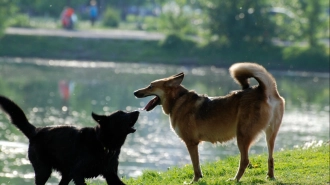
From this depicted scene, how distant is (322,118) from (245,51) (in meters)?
20.8

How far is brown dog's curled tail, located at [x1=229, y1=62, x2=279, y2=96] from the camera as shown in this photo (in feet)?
35.8

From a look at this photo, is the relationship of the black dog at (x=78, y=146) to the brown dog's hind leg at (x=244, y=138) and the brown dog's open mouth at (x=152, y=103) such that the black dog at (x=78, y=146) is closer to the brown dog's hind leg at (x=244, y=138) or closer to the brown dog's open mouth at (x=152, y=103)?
the brown dog's open mouth at (x=152, y=103)

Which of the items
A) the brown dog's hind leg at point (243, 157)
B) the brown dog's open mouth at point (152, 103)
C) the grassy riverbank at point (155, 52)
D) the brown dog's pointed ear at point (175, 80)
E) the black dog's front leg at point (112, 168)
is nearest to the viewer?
the black dog's front leg at point (112, 168)

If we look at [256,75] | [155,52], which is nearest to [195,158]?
[256,75]

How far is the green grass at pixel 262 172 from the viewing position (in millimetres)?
11242

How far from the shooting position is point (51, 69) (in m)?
45.3

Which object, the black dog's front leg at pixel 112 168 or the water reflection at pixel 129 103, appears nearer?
the black dog's front leg at pixel 112 168

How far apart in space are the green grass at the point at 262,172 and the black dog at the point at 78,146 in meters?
1.80

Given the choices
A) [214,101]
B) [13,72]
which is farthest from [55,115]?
[214,101]

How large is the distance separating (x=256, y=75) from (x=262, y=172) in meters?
1.71

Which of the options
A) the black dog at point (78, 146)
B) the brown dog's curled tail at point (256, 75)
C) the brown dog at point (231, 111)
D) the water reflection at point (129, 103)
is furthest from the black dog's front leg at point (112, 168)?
the water reflection at point (129, 103)

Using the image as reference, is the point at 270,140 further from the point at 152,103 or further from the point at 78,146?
the point at 78,146

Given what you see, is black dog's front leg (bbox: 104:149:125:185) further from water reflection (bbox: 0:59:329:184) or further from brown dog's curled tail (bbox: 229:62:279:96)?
water reflection (bbox: 0:59:329:184)

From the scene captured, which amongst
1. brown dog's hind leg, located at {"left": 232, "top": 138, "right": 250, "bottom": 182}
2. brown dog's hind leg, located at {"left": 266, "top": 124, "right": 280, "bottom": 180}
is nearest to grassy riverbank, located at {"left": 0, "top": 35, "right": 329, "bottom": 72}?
brown dog's hind leg, located at {"left": 266, "top": 124, "right": 280, "bottom": 180}
